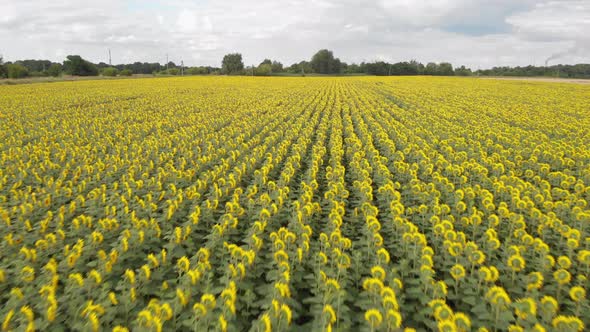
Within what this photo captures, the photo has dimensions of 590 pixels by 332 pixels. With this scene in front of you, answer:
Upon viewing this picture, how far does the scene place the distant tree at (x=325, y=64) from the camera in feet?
336

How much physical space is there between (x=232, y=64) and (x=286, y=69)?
21.0 meters

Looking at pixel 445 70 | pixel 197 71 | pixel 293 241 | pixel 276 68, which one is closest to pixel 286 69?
pixel 276 68

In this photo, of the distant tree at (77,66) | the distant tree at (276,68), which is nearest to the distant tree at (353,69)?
the distant tree at (276,68)

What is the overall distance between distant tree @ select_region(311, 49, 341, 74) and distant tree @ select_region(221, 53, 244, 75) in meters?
24.3

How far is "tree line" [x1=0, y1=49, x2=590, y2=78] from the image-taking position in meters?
59.9

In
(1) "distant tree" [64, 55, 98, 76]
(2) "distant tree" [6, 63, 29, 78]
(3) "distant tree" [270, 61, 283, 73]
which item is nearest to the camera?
(2) "distant tree" [6, 63, 29, 78]

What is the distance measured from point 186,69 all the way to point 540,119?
244 feet

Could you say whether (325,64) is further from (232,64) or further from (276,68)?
(232,64)

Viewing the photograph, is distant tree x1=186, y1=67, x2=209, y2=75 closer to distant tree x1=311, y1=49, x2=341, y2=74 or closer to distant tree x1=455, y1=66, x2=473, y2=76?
distant tree x1=311, y1=49, x2=341, y2=74

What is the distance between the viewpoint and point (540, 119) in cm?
1294

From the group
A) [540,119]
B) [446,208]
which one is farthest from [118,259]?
[540,119]

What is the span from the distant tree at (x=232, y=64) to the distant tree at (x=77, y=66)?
A: 29.0 m

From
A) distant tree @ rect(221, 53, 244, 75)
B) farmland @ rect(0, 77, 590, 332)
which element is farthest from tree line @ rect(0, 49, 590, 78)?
farmland @ rect(0, 77, 590, 332)

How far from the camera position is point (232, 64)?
280 ft
